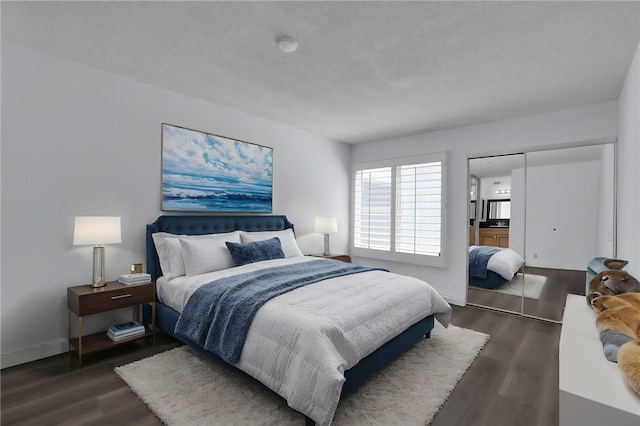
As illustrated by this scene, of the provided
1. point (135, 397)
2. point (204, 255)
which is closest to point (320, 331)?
point (135, 397)

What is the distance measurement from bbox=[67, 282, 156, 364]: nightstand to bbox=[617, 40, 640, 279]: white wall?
4.00 metres

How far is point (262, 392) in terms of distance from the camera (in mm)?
2174

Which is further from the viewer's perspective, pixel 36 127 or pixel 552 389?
pixel 36 127

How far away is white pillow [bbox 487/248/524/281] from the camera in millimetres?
3867

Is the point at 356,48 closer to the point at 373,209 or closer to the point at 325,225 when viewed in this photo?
the point at 325,225

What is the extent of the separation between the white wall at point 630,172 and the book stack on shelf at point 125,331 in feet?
13.4

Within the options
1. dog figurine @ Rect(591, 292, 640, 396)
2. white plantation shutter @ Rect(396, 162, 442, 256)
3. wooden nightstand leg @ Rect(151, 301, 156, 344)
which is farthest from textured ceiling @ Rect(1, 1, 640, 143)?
wooden nightstand leg @ Rect(151, 301, 156, 344)

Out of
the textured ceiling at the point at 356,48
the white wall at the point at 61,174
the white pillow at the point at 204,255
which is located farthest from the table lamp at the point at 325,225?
the white wall at the point at 61,174

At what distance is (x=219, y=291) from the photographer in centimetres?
247

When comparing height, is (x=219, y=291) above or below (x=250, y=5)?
below

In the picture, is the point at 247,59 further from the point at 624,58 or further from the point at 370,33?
the point at 624,58

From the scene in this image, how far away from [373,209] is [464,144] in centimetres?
176

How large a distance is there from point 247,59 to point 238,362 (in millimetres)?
2361

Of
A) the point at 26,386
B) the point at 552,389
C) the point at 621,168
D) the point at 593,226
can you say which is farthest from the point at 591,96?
the point at 26,386
